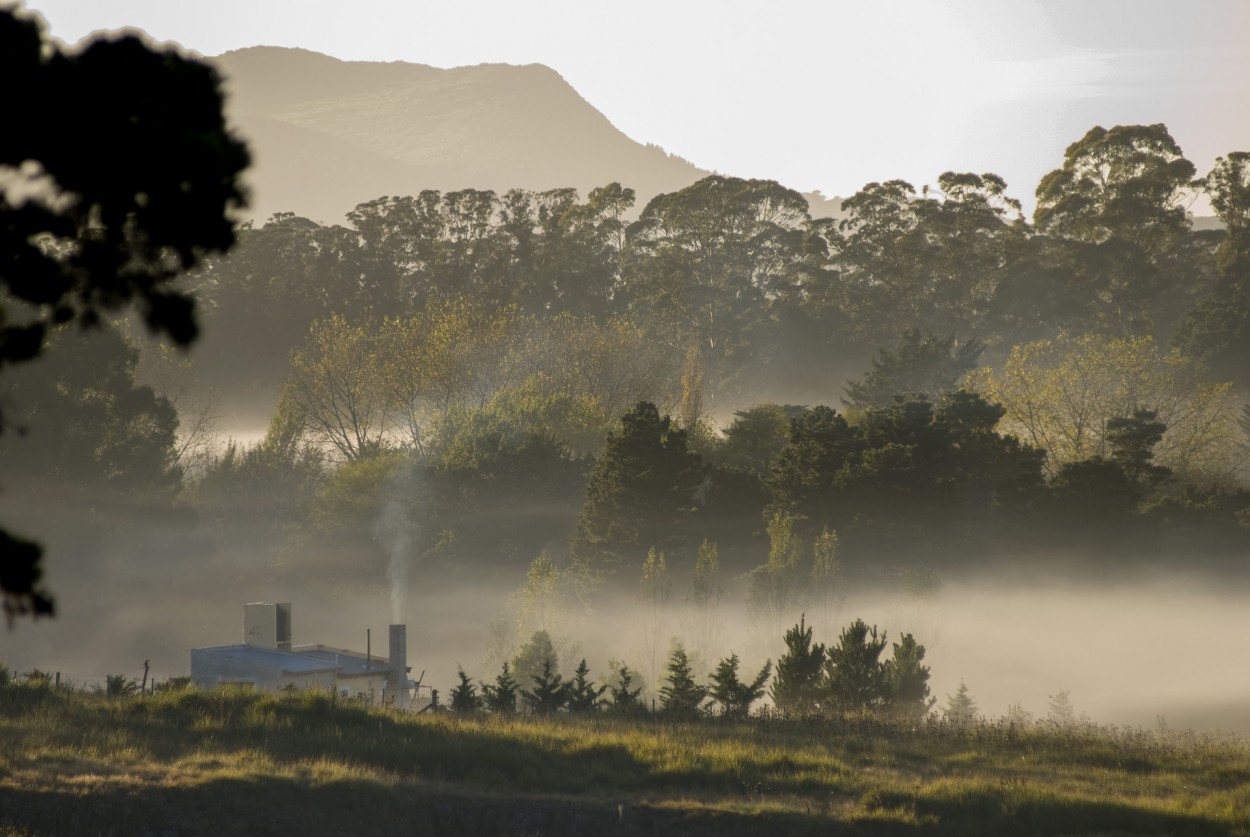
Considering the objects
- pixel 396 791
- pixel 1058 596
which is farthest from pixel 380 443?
pixel 396 791

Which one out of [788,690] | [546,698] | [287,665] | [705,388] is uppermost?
[705,388]

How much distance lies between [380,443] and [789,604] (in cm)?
4420

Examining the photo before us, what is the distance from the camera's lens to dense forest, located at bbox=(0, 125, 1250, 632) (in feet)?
209

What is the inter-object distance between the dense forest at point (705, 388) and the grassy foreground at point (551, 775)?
76.9ft

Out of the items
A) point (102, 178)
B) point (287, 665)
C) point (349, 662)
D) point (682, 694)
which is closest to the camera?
point (102, 178)

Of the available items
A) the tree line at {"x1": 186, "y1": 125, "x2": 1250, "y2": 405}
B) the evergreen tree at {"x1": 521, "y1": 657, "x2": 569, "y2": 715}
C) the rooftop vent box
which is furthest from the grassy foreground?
the tree line at {"x1": 186, "y1": 125, "x2": 1250, "y2": 405}

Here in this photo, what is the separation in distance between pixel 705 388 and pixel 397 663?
69843 millimetres

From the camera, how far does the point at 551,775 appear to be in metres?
25.1

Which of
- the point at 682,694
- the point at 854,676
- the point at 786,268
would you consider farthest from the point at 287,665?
the point at 786,268

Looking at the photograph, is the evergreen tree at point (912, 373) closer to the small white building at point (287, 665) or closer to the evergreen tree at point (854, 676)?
the small white building at point (287, 665)

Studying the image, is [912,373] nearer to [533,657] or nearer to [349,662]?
[533,657]

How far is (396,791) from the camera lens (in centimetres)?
2297

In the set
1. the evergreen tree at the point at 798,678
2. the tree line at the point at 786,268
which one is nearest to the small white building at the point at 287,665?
the evergreen tree at the point at 798,678

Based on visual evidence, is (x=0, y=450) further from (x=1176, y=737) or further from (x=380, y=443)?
(x=1176, y=737)
